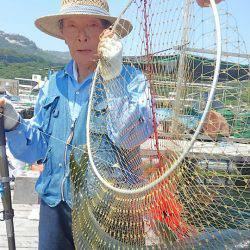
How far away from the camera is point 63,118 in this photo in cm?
269

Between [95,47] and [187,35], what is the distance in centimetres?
71

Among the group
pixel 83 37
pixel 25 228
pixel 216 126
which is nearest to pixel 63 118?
pixel 83 37

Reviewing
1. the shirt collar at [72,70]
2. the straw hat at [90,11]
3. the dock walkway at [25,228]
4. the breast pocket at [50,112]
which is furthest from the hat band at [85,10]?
the dock walkway at [25,228]

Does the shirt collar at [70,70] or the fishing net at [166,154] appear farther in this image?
the shirt collar at [70,70]

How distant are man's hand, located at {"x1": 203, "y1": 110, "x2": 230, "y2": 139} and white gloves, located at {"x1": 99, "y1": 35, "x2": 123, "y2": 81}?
586 millimetres

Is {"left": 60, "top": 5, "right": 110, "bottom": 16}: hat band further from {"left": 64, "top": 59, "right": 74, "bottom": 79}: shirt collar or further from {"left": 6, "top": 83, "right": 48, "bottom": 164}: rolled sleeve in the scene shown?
{"left": 6, "top": 83, "right": 48, "bottom": 164}: rolled sleeve

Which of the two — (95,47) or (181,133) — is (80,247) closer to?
(181,133)

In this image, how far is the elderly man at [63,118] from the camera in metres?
2.58

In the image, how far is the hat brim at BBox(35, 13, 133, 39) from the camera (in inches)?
101

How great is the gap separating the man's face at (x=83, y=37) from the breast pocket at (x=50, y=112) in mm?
287

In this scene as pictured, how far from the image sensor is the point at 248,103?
1970mm

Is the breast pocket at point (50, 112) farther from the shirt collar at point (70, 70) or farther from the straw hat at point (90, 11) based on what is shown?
the straw hat at point (90, 11)

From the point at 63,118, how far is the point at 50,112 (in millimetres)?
113

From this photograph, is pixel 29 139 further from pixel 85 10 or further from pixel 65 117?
pixel 85 10
